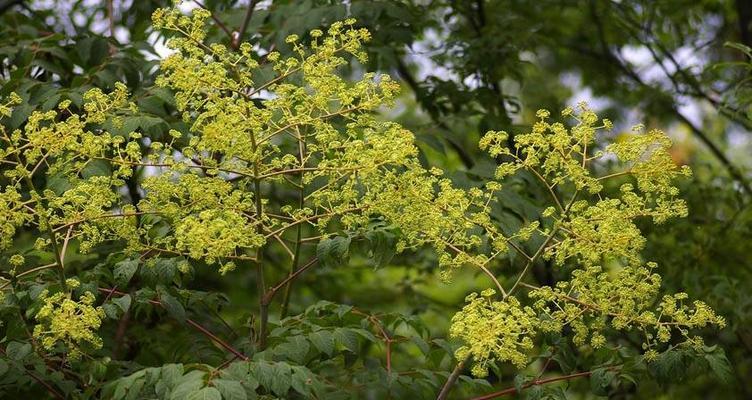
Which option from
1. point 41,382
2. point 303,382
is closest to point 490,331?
point 303,382

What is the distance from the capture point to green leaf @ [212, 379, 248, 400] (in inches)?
135

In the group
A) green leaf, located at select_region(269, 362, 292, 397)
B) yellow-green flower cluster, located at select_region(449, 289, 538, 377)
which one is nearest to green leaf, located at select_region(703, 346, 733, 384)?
yellow-green flower cluster, located at select_region(449, 289, 538, 377)

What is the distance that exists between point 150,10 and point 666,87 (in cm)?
A: 445

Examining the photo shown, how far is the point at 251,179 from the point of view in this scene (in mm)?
3809

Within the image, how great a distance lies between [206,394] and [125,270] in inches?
30.9

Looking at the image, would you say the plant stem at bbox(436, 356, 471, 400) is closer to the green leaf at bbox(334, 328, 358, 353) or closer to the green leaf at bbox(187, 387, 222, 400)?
the green leaf at bbox(334, 328, 358, 353)

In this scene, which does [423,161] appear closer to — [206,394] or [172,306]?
[172,306]

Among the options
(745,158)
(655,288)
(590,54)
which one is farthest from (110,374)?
(745,158)

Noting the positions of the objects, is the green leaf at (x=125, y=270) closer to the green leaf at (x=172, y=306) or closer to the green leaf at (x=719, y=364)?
the green leaf at (x=172, y=306)

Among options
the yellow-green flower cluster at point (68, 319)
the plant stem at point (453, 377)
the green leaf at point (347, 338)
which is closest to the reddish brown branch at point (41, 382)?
the yellow-green flower cluster at point (68, 319)

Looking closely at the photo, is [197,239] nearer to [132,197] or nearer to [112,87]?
[112,87]

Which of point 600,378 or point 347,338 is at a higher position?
point 600,378

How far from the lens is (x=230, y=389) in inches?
136

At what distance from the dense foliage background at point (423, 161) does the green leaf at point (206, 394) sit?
5 centimetres
